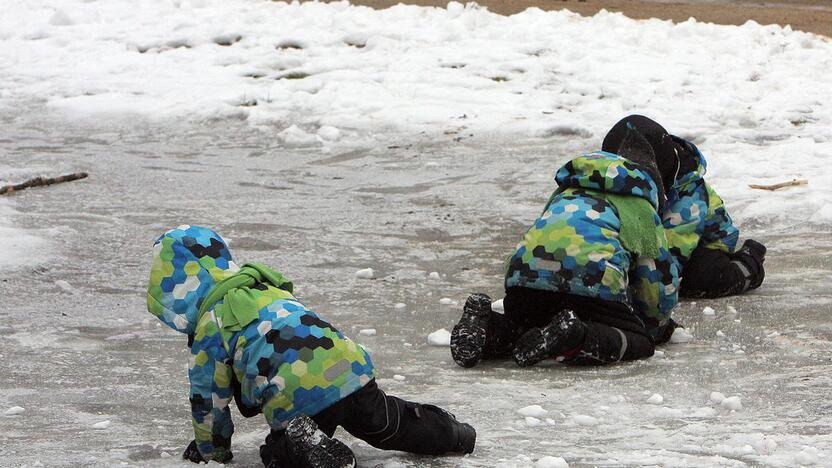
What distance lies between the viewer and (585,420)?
489 centimetres

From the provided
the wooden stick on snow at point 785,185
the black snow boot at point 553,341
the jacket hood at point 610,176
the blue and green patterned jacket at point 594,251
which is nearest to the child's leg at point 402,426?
the black snow boot at point 553,341

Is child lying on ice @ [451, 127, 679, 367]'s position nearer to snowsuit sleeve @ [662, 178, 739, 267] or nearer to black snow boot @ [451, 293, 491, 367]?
black snow boot @ [451, 293, 491, 367]

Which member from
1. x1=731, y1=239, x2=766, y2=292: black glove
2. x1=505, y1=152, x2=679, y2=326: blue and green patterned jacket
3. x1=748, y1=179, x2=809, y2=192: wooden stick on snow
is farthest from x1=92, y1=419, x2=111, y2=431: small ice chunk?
x1=748, y1=179, x2=809, y2=192: wooden stick on snow

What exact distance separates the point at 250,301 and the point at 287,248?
4.11m

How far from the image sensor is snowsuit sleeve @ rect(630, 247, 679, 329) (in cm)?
612

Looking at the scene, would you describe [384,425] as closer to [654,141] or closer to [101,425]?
[101,425]

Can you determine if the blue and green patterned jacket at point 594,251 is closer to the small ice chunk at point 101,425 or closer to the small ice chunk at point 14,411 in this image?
the small ice chunk at point 101,425

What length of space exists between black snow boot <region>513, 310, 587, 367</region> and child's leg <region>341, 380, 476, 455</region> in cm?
127

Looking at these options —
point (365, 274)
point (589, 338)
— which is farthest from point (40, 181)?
point (589, 338)

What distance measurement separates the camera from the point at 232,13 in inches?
686

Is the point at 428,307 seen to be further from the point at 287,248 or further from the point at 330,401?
the point at 330,401

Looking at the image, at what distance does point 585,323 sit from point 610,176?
2.45 feet

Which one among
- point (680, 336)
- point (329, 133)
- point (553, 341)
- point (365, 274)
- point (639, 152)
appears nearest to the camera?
point (553, 341)

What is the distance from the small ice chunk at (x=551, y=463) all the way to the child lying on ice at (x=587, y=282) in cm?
148
